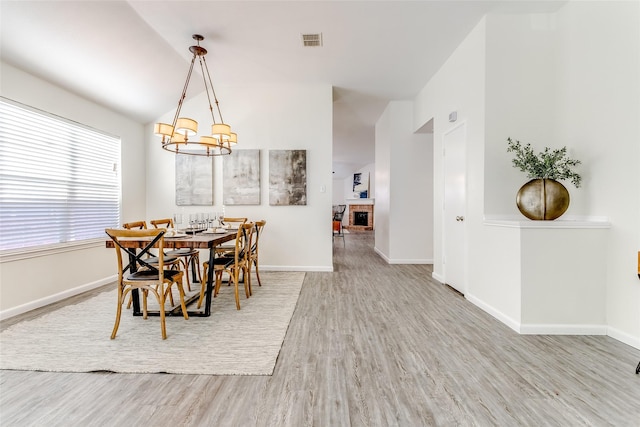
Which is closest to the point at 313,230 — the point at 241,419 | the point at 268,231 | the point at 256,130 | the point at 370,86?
the point at 268,231

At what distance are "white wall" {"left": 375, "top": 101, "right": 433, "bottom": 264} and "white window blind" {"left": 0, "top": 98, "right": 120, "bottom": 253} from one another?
4692 millimetres

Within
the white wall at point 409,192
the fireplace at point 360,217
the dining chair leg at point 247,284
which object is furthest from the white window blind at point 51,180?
the fireplace at point 360,217

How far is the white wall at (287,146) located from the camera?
15.1 feet

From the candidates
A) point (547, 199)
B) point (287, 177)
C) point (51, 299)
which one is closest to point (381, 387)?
point (547, 199)

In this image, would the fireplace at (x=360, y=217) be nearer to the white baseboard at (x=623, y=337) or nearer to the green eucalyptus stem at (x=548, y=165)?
the green eucalyptus stem at (x=548, y=165)

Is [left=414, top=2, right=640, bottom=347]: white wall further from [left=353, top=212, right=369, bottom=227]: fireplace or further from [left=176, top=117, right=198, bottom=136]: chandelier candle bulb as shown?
[left=353, top=212, right=369, bottom=227]: fireplace

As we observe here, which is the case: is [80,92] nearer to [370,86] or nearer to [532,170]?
[370,86]

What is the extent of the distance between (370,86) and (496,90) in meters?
2.16

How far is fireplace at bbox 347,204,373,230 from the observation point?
12.5 m

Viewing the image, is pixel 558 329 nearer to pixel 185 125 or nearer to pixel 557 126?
pixel 557 126

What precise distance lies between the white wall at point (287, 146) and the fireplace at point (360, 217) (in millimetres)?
8109

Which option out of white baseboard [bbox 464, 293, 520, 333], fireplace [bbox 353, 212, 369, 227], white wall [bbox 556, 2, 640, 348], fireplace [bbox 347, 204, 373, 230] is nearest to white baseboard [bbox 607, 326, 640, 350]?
white wall [bbox 556, 2, 640, 348]

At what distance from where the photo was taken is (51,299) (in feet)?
10.2

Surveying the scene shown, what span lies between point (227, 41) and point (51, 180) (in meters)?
2.65
